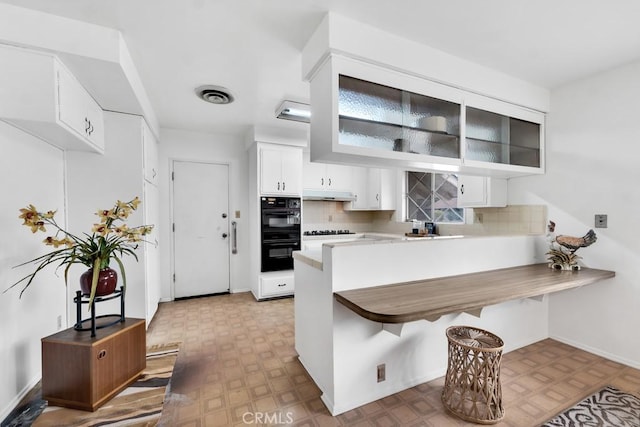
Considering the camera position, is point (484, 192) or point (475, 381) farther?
point (484, 192)

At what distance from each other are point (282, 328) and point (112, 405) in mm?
1537

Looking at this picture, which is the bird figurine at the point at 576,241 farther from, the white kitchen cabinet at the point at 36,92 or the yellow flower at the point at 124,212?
the white kitchen cabinet at the point at 36,92

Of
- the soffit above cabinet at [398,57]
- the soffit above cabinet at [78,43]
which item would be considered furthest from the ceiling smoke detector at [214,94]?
the soffit above cabinet at [398,57]

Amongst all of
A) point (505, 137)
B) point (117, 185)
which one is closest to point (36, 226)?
point (117, 185)

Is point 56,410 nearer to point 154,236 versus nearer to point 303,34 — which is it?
point 154,236

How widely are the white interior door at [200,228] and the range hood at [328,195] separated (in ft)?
4.21

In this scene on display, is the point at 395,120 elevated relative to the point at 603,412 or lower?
elevated

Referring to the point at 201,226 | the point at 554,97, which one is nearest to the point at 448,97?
the point at 554,97

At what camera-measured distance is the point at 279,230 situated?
3955 mm

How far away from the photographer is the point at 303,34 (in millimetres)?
1807

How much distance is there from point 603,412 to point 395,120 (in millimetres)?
2291

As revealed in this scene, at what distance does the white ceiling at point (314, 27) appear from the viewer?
1562 mm

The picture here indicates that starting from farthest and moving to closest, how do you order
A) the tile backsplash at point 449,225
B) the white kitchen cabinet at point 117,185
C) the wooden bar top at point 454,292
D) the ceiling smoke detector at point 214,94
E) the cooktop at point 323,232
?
the cooktop at point 323,232, the tile backsplash at point 449,225, the ceiling smoke detector at point 214,94, the white kitchen cabinet at point 117,185, the wooden bar top at point 454,292

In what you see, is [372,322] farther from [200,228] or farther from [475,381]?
[200,228]
